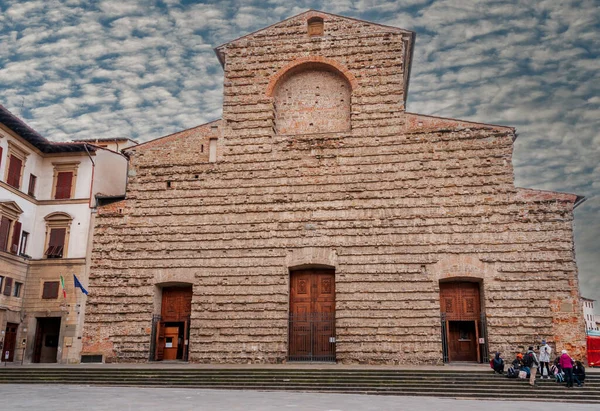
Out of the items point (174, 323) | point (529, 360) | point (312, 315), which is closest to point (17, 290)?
point (174, 323)

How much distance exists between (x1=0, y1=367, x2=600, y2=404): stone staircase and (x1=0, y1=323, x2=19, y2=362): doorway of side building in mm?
3910

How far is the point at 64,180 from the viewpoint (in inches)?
888

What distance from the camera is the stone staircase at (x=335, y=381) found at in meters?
14.1

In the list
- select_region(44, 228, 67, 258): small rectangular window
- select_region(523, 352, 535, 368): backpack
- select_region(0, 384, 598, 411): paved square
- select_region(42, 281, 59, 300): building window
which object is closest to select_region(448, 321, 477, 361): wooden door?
select_region(523, 352, 535, 368): backpack

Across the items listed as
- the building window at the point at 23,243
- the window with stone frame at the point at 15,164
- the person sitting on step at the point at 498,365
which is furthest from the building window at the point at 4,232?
the person sitting on step at the point at 498,365

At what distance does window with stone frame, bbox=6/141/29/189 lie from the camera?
21125 mm

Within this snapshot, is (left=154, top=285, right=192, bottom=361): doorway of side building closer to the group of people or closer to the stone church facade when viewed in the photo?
the stone church facade

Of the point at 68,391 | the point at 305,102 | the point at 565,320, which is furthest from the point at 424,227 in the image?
the point at 68,391

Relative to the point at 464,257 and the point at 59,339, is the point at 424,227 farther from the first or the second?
the point at 59,339

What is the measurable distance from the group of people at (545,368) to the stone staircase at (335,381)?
0.76 feet

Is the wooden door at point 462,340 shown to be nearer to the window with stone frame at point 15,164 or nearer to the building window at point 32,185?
the building window at point 32,185

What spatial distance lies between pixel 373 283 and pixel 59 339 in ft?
37.1

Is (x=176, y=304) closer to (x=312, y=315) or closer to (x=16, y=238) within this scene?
(x=312, y=315)

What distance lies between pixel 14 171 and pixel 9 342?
20.3 ft
